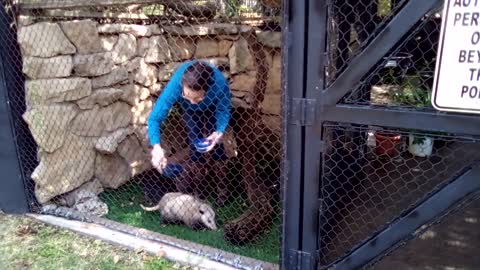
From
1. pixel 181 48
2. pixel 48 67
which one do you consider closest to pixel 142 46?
pixel 181 48

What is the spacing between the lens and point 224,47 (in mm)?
4465

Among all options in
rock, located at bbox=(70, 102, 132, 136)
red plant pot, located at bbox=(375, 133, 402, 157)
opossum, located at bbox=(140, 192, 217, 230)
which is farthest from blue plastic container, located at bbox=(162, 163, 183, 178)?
red plant pot, located at bbox=(375, 133, 402, 157)

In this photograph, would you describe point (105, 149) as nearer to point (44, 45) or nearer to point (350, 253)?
point (44, 45)

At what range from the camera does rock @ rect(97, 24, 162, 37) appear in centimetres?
371

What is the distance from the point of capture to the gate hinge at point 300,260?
2.21 meters

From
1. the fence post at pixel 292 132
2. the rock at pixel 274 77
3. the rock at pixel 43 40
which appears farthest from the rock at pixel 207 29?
the fence post at pixel 292 132

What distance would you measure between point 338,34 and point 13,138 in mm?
2381

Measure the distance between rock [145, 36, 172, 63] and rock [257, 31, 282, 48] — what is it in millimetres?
901

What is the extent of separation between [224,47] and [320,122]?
265 cm

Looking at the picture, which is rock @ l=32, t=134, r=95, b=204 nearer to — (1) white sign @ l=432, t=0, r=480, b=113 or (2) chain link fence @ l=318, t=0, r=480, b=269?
(2) chain link fence @ l=318, t=0, r=480, b=269

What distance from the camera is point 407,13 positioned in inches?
66.9

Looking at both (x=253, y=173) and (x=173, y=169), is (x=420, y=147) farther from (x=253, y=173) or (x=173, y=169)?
(x=173, y=169)

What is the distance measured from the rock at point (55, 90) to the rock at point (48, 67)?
43mm

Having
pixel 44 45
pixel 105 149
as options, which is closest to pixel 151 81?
pixel 105 149
